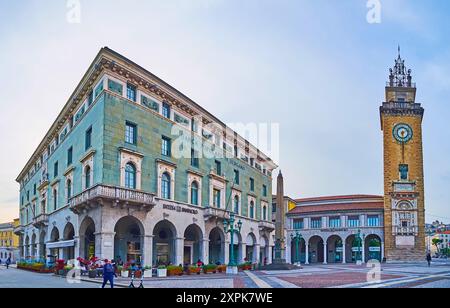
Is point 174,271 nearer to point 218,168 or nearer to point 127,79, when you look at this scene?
point 218,168

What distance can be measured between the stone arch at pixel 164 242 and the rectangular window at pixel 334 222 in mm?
34405

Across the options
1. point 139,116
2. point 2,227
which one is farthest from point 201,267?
point 2,227

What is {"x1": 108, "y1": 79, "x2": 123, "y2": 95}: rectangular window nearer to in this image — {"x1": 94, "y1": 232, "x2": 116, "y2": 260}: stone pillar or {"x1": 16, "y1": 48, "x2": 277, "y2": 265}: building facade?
{"x1": 16, "y1": 48, "x2": 277, "y2": 265}: building facade

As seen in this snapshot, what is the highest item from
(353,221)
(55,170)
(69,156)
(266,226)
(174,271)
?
(69,156)

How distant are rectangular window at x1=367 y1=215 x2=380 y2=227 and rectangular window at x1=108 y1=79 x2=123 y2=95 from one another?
43513 millimetres

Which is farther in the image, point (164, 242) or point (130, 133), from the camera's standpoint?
point (164, 242)

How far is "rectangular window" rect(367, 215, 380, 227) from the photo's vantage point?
6075cm

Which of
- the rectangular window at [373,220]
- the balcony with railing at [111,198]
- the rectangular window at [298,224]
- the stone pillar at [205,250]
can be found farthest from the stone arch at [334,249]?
the balcony with railing at [111,198]

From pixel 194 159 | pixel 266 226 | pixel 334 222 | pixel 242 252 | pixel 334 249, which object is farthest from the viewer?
pixel 334 249

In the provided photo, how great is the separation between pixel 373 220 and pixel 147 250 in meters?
39.5

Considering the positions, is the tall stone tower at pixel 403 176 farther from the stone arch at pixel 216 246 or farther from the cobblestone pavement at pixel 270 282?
the cobblestone pavement at pixel 270 282

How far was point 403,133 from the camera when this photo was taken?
57531 mm

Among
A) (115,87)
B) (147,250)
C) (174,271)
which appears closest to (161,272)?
(174,271)

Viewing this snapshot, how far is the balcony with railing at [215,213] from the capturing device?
35.6m
